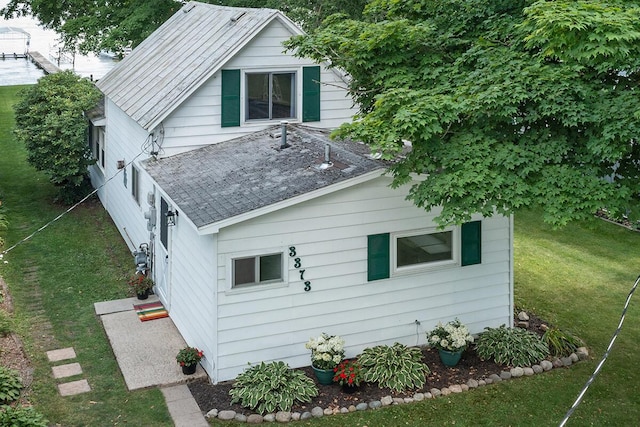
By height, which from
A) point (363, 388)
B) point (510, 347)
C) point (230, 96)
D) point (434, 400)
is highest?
point (230, 96)

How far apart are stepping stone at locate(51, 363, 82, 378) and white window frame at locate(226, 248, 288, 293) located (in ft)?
9.80

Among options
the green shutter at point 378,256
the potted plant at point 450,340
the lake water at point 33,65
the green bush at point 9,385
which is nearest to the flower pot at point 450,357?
the potted plant at point 450,340

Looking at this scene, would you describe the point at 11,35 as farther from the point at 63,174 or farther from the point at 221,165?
the point at 221,165

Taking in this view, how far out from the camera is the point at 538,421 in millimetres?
12391

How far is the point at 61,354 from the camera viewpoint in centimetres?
1427

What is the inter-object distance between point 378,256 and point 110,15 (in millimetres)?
16683

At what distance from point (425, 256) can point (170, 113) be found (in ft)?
19.7

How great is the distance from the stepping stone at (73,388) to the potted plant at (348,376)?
3945 millimetres

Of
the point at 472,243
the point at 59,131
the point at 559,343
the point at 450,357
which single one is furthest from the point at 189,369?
the point at 59,131

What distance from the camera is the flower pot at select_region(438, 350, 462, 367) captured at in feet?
45.6

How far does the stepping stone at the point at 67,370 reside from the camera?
1348cm

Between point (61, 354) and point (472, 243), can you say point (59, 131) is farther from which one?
point (472, 243)

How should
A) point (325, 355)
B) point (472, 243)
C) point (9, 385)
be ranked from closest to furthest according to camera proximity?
point (9, 385)
point (325, 355)
point (472, 243)

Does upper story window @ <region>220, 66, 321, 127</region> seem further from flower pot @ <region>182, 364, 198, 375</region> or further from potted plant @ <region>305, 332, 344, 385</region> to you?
potted plant @ <region>305, 332, 344, 385</region>
